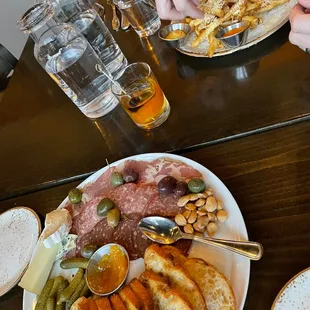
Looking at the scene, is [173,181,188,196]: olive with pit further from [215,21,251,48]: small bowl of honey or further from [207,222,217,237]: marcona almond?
[215,21,251,48]: small bowl of honey

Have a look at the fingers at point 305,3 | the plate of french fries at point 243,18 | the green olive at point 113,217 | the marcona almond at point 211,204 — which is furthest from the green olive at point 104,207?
the fingers at point 305,3

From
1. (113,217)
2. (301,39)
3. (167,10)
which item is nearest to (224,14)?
(167,10)

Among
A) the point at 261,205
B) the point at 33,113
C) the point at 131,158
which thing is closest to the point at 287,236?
the point at 261,205

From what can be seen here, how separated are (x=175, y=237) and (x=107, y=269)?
0.52 ft

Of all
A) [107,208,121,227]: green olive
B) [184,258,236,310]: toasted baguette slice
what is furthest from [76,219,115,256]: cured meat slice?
[184,258,236,310]: toasted baguette slice

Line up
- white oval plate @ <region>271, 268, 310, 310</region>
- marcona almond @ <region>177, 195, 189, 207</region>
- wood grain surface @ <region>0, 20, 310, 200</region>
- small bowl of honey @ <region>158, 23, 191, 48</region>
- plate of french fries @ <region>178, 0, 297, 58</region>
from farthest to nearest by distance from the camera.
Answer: small bowl of honey @ <region>158, 23, 191, 48</region> < plate of french fries @ <region>178, 0, 297, 58</region> < wood grain surface @ <region>0, 20, 310, 200</region> < marcona almond @ <region>177, 195, 189, 207</region> < white oval plate @ <region>271, 268, 310, 310</region>

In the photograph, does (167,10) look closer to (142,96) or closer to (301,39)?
(142,96)

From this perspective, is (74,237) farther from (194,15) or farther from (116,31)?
(116,31)

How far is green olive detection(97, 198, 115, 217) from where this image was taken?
0.92 meters

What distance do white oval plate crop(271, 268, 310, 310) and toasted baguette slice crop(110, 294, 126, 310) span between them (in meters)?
0.26

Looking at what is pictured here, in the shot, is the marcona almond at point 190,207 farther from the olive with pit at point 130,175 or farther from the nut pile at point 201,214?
the olive with pit at point 130,175

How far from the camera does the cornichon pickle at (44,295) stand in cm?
83

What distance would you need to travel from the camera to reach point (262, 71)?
3.35ft

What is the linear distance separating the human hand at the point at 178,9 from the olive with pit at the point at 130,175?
45cm
